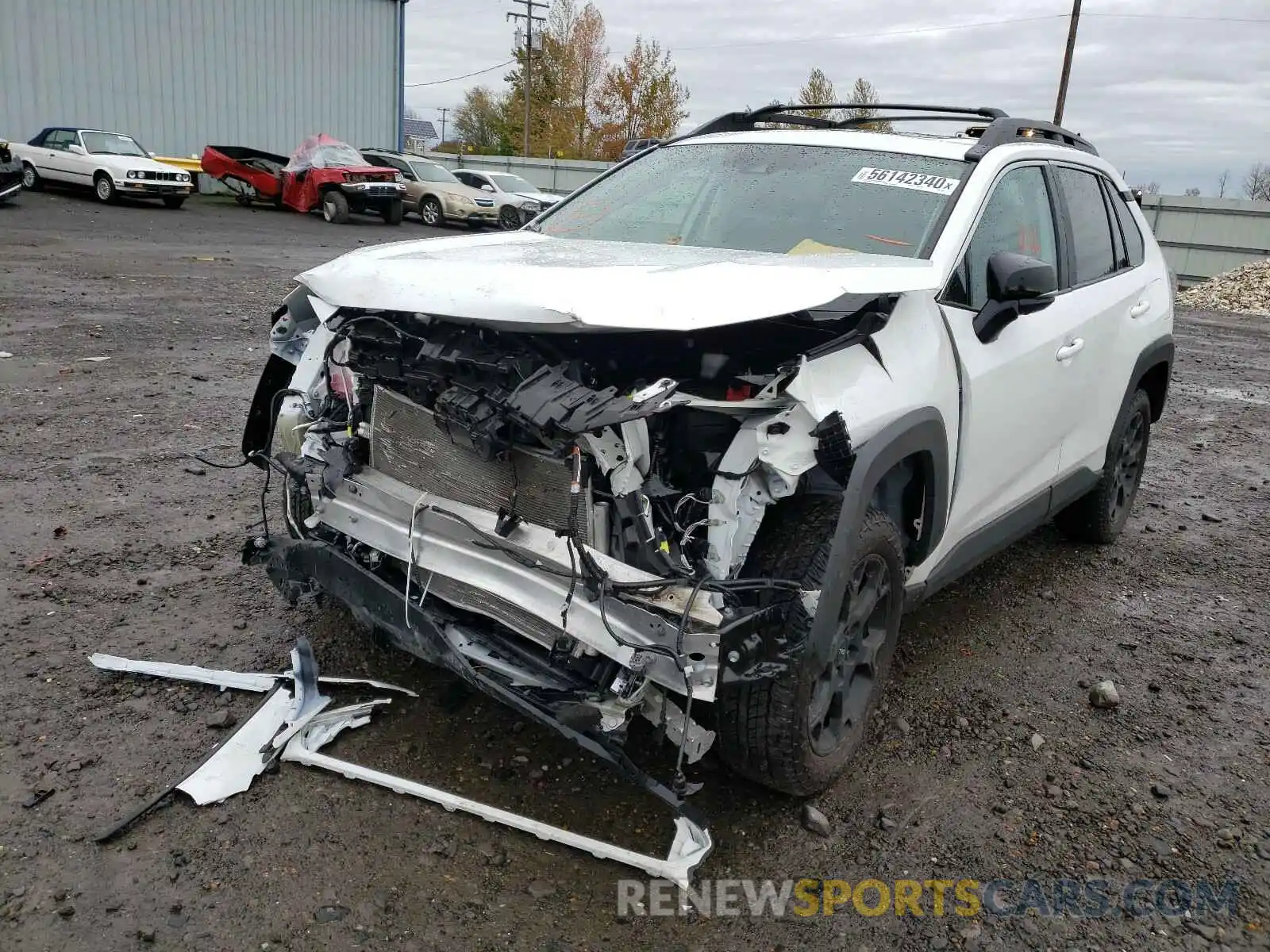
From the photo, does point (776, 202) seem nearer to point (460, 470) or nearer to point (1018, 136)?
point (1018, 136)

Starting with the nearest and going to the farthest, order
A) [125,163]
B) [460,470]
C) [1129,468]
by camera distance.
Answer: [460,470] < [1129,468] < [125,163]

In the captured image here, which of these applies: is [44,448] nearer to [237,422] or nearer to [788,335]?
[237,422]

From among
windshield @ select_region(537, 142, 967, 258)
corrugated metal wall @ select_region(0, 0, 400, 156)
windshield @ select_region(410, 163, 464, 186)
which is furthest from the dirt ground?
corrugated metal wall @ select_region(0, 0, 400, 156)

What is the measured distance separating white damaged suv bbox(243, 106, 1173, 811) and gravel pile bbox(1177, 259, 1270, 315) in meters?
19.0

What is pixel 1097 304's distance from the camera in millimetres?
4230

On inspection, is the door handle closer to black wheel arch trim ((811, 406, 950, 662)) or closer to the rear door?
the rear door

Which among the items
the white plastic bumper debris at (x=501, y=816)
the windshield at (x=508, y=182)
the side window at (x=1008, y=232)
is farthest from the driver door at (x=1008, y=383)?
the windshield at (x=508, y=182)

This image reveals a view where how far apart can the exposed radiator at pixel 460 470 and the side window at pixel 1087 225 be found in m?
2.65

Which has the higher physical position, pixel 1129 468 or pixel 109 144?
pixel 109 144

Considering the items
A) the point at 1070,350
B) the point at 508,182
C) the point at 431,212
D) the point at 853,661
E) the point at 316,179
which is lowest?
the point at 853,661

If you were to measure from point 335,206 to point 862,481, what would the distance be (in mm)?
22143

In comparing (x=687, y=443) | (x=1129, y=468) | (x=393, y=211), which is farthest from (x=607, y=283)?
(x=393, y=211)

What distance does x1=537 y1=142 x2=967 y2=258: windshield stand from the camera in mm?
3551

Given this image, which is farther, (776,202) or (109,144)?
(109,144)
